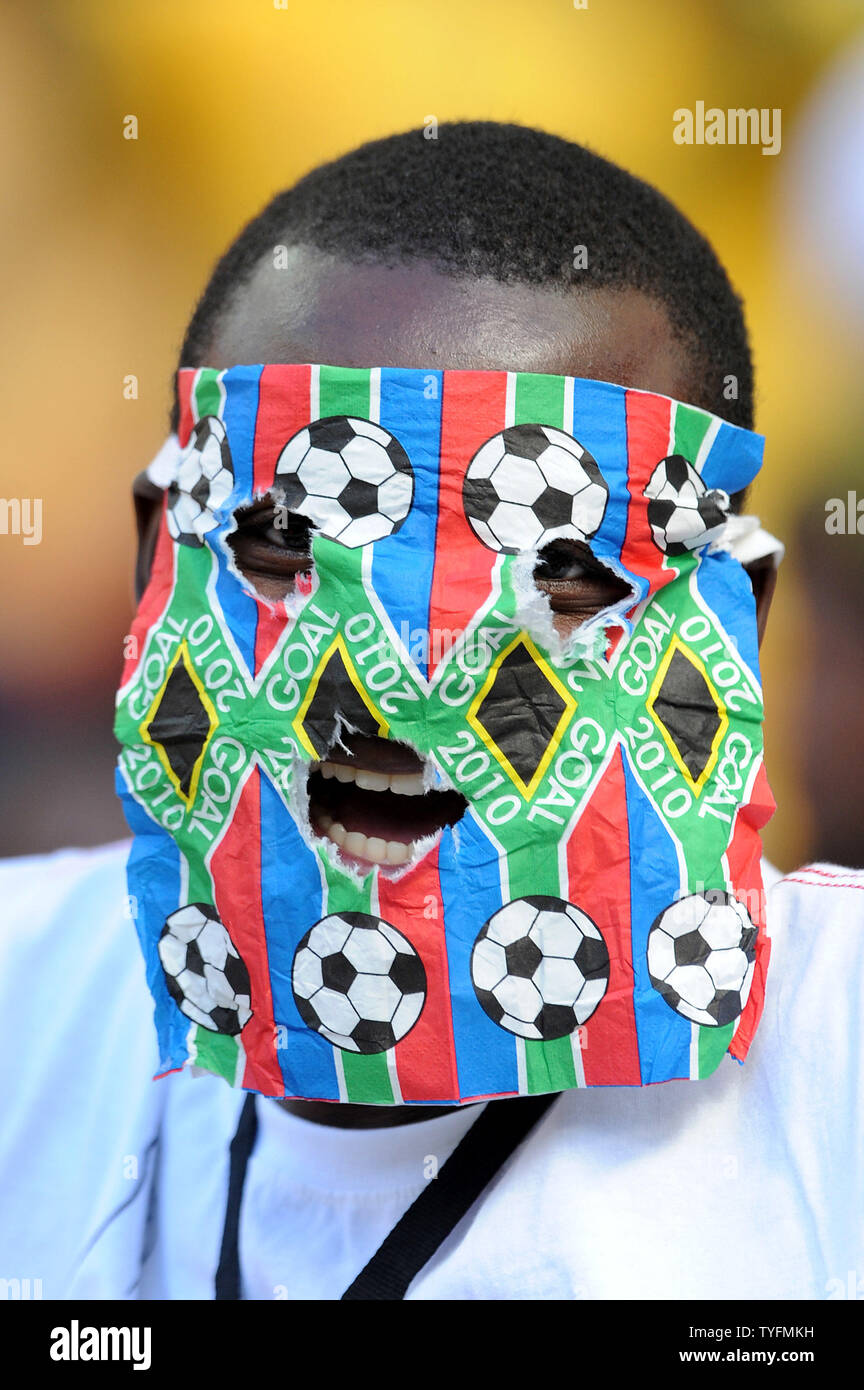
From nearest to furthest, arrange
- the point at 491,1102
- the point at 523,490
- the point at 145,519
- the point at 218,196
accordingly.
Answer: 1. the point at 523,490
2. the point at 491,1102
3. the point at 145,519
4. the point at 218,196

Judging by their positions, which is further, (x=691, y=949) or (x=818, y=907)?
(x=818, y=907)

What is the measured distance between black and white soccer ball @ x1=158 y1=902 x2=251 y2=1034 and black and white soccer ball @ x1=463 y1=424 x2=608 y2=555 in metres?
0.68

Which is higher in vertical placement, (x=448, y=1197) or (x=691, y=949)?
(x=691, y=949)

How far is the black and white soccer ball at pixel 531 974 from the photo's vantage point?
1561mm

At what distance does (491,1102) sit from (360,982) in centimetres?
35

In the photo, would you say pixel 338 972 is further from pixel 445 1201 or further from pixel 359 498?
pixel 359 498

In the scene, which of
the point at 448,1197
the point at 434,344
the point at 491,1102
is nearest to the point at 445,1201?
the point at 448,1197

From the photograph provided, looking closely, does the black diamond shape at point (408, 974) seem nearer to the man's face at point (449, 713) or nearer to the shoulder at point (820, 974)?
the man's face at point (449, 713)

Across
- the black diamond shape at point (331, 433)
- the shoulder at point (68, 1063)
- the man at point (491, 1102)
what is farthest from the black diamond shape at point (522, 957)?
the shoulder at point (68, 1063)

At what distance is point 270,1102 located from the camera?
76.8 inches

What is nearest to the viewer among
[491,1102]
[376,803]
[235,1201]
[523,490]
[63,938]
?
[523,490]

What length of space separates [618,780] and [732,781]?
0.18 meters

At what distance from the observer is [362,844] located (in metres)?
1.63

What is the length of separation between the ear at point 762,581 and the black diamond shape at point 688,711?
26cm
